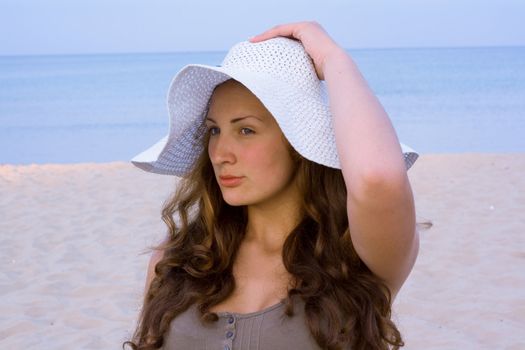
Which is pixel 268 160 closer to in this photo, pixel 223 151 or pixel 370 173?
pixel 223 151

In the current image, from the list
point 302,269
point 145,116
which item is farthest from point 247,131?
point 145,116

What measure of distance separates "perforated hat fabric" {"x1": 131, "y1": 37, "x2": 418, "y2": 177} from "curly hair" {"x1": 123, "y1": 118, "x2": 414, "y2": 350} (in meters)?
0.09

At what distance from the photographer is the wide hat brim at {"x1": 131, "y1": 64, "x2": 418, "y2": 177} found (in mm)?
2225

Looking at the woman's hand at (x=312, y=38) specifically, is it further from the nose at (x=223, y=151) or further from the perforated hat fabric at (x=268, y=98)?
the nose at (x=223, y=151)

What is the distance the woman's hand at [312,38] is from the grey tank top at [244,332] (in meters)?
0.63

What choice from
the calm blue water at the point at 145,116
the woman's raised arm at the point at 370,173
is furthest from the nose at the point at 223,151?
the calm blue water at the point at 145,116

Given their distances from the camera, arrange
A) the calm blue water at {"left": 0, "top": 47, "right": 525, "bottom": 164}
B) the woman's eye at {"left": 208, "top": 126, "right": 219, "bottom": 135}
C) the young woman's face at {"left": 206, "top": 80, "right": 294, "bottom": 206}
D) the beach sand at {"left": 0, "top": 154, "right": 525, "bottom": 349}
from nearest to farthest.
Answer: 1. the young woman's face at {"left": 206, "top": 80, "right": 294, "bottom": 206}
2. the woman's eye at {"left": 208, "top": 126, "right": 219, "bottom": 135}
3. the beach sand at {"left": 0, "top": 154, "right": 525, "bottom": 349}
4. the calm blue water at {"left": 0, "top": 47, "right": 525, "bottom": 164}

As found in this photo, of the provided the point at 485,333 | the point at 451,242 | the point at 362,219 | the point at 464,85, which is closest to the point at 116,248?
the point at 451,242

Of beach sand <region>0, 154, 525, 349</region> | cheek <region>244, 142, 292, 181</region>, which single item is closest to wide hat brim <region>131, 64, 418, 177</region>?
cheek <region>244, 142, 292, 181</region>

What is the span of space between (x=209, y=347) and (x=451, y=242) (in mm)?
4577

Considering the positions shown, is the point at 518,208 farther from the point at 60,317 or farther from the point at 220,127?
the point at 220,127

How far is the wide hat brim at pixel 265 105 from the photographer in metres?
2.22

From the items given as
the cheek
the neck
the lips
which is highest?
the cheek

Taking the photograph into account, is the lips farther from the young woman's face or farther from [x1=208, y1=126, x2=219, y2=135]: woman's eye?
[x1=208, y1=126, x2=219, y2=135]: woman's eye
